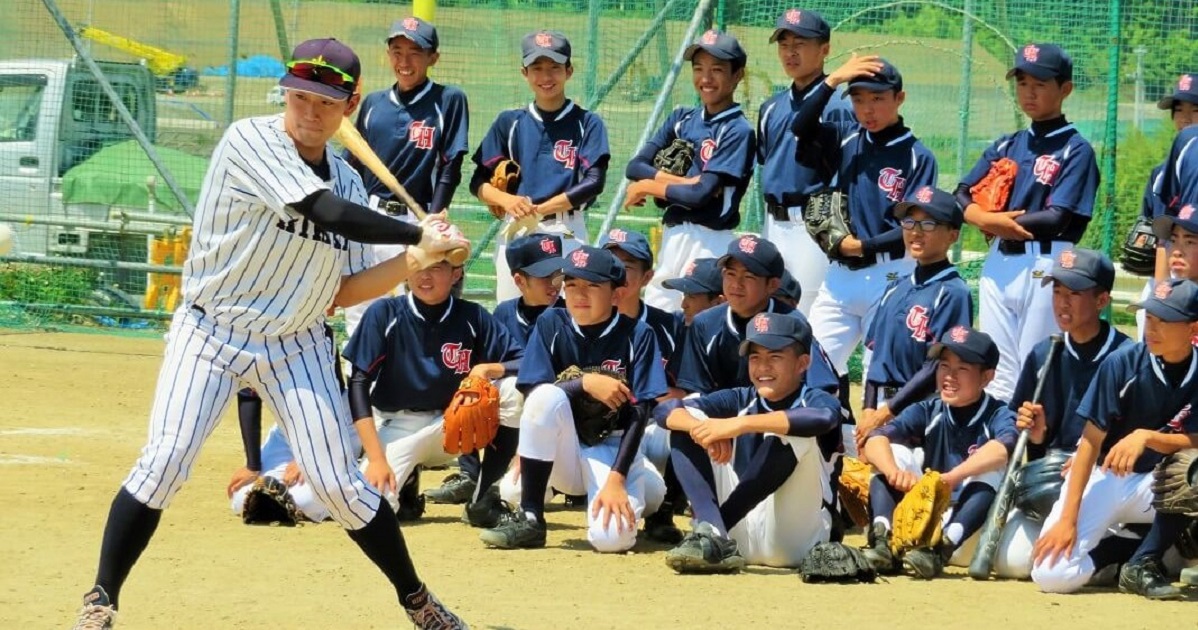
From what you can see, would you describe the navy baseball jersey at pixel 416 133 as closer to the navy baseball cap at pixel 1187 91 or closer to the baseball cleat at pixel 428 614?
the navy baseball cap at pixel 1187 91

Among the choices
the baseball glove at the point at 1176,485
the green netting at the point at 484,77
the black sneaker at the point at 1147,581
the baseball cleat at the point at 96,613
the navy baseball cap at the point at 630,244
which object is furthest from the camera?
the green netting at the point at 484,77

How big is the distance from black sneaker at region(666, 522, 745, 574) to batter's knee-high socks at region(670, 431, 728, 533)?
0.19 ft

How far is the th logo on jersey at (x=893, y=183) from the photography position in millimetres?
6516

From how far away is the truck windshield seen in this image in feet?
34.8

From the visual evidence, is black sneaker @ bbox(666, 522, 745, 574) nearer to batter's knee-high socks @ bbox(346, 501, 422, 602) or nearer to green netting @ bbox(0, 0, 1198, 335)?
batter's knee-high socks @ bbox(346, 501, 422, 602)

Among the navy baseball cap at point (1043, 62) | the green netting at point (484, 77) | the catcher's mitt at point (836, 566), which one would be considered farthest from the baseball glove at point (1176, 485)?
the green netting at point (484, 77)

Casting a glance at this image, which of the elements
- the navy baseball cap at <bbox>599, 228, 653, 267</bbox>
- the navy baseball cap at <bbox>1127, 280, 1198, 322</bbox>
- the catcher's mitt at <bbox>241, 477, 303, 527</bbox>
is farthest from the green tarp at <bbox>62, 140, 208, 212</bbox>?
the navy baseball cap at <bbox>1127, 280, 1198, 322</bbox>

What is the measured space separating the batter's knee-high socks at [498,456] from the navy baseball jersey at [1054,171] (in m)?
2.08

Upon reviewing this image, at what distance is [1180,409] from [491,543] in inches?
87.4

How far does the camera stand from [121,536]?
4.11m

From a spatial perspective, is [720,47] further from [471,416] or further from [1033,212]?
[471,416]

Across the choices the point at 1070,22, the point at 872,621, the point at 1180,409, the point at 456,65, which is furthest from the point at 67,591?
the point at 1070,22

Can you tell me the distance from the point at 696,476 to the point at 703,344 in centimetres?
59

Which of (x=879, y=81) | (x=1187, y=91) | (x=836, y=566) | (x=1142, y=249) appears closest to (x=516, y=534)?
(x=836, y=566)
